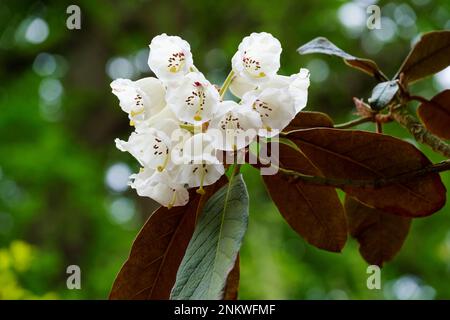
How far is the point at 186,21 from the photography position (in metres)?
3.98

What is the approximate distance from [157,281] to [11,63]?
3.97 metres

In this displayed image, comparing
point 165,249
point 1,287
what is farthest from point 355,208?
point 1,287

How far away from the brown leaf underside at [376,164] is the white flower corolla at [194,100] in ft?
0.55

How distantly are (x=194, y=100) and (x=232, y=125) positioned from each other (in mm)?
57

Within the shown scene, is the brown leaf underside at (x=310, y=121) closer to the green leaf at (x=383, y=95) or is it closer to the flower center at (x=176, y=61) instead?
the green leaf at (x=383, y=95)

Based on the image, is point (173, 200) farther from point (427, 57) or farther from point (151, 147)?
point (427, 57)

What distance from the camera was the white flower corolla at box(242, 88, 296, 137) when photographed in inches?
30.1

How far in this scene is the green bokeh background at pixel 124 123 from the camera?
2.90m

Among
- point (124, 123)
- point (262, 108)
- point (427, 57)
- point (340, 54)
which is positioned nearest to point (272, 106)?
point (262, 108)

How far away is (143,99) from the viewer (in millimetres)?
777

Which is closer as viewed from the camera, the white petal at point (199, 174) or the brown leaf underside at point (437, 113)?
the white petal at point (199, 174)

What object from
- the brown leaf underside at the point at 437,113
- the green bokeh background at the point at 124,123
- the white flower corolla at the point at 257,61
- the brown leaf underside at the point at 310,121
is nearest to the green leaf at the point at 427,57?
the brown leaf underside at the point at 437,113
